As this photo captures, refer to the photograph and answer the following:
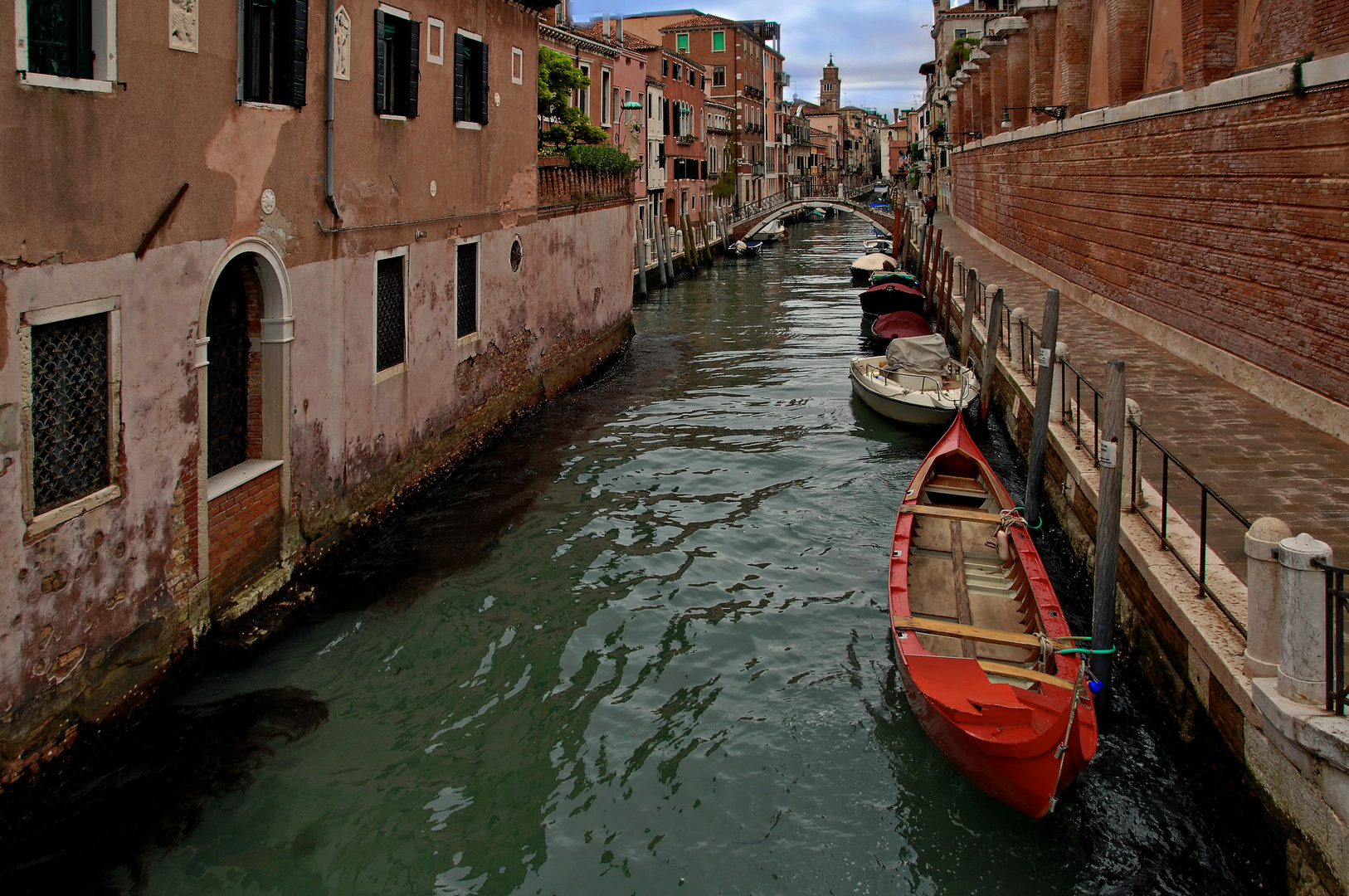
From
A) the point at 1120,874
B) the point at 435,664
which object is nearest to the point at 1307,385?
the point at 1120,874

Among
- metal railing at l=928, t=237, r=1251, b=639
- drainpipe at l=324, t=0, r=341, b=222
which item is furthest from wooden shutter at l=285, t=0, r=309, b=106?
metal railing at l=928, t=237, r=1251, b=639

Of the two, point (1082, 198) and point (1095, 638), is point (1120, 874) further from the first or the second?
point (1082, 198)

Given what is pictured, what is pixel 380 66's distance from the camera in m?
8.29

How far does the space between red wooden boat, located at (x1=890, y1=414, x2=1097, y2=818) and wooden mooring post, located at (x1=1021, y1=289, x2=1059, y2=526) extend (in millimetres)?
303

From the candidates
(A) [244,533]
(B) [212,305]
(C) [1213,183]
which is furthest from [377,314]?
(C) [1213,183]

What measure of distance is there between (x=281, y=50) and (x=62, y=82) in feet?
7.06

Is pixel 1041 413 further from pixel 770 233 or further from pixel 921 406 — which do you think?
pixel 770 233

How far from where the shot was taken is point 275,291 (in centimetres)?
689

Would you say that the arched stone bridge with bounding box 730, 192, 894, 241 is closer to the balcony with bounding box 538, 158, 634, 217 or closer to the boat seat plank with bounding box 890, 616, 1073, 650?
the balcony with bounding box 538, 158, 634, 217

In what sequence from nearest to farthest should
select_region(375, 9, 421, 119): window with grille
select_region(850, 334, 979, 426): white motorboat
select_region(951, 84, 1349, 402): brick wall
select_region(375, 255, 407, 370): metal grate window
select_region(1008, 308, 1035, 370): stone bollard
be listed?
select_region(951, 84, 1349, 402): brick wall, select_region(375, 255, 407, 370): metal grate window, select_region(375, 9, 421, 119): window with grille, select_region(1008, 308, 1035, 370): stone bollard, select_region(850, 334, 979, 426): white motorboat

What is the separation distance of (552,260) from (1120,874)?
10215 mm

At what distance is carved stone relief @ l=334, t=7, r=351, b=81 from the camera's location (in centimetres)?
758

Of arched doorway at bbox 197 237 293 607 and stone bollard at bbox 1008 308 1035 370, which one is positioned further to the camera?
stone bollard at bbox 1008 308 1035 370

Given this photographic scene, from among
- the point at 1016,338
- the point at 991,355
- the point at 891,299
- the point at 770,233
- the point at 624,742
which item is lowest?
the point at 624,742
